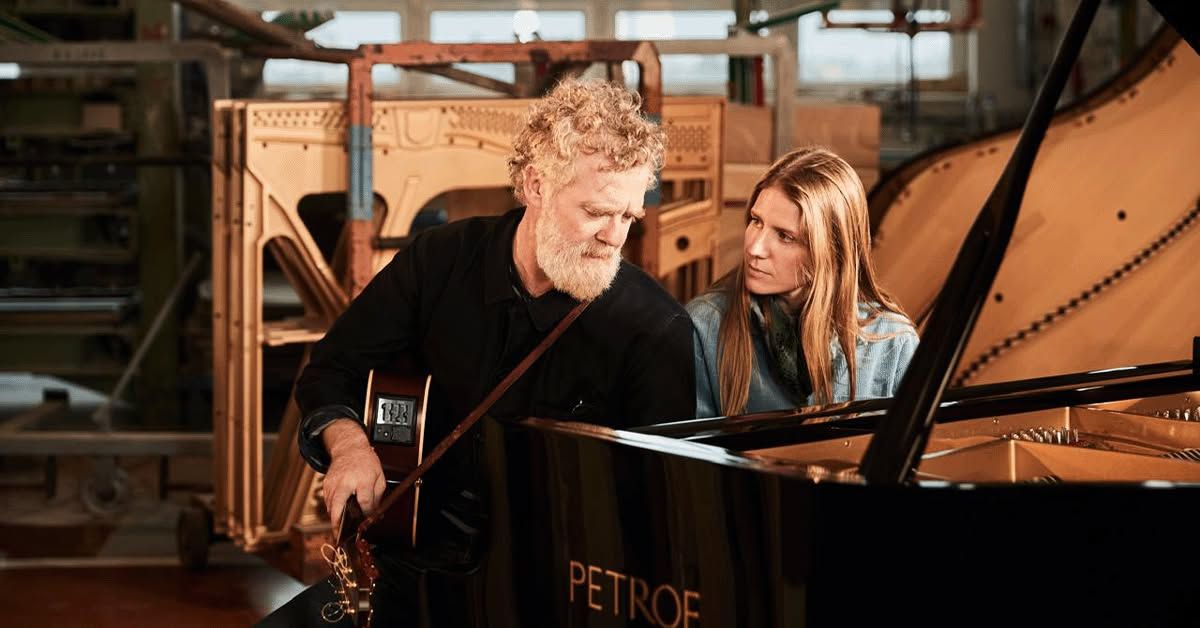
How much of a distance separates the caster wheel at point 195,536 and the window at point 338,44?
5.60 meters

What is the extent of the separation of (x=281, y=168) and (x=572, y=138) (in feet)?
6.28

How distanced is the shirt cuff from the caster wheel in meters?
2.37

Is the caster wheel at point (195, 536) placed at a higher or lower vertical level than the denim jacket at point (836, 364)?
lower

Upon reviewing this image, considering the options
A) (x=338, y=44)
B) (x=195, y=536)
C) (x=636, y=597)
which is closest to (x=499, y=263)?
(x=636, y=597)

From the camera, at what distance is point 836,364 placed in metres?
2.88

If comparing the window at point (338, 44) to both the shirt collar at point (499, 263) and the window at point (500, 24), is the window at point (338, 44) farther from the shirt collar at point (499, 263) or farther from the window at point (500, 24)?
the shirt collar at point (499, 263)

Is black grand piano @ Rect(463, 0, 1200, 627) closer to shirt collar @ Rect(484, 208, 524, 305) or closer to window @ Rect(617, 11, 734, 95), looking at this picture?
shirt collar @ Rect(484, 208, 524, 305)

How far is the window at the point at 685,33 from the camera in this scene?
1017cm

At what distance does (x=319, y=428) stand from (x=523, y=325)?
0.38 metres

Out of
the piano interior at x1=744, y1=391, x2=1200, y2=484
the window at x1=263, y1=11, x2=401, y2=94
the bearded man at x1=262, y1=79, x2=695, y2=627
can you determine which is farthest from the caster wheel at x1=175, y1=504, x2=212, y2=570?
the window at x1=263, y1=11, x2=401, y2=94

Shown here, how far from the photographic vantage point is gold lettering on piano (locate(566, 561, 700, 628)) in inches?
68.9

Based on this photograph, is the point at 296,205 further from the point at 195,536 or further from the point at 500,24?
the point at 500,24

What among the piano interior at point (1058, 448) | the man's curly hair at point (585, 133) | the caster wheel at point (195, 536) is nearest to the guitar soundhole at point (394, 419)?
the man's curly hair at point (585, 133)

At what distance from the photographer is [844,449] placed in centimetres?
224
